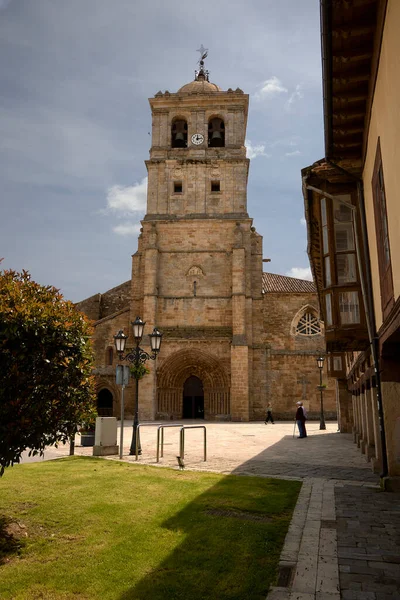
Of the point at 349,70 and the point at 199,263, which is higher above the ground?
the point at 199,263

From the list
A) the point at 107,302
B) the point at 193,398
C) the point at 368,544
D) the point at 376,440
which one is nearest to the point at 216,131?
the point at 107,302

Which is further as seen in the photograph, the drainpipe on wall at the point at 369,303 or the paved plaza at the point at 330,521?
the drainpipe on wall at the point at 369,303

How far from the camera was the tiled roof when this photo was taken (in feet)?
115

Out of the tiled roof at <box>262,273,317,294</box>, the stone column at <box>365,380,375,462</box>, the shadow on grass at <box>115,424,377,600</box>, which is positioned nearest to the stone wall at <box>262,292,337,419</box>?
the tiled roof at <box>262,273,317,294</box>

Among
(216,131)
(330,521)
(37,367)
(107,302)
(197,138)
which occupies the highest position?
(216,131)

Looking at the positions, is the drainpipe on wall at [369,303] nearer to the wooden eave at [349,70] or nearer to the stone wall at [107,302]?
the wooden eave at [349,70]

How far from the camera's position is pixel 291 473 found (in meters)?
9.91

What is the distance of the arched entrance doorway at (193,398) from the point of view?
32312mm

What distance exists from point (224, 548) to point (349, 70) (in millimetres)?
6532

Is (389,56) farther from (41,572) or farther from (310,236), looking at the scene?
(310,236)

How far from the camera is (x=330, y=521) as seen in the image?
6105mm

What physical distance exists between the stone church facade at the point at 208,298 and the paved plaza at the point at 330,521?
17.3 meters

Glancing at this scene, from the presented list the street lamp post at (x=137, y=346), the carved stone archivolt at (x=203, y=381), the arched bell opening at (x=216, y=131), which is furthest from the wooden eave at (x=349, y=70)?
the arched bell opening at (x=216, y=131)

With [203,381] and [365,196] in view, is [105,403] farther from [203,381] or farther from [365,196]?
[365,196]
